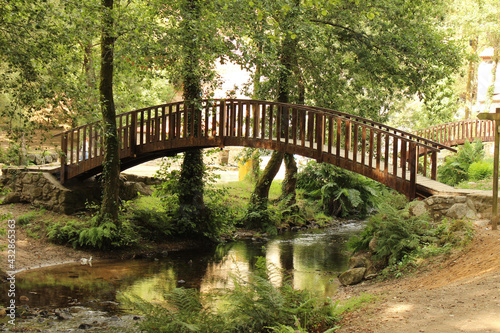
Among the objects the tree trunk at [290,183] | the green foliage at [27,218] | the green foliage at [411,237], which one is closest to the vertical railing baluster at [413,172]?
the green foliage at [411,237]

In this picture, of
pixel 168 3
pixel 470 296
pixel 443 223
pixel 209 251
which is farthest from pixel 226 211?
pixel 470 296

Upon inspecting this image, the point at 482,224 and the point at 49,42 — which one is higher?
the point at 49,42

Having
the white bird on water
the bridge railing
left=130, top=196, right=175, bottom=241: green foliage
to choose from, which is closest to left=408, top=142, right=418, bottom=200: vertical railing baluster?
left=130, top=196, right=175, bottom=241: green foliage

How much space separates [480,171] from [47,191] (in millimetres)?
14910

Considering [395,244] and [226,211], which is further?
[226,211]

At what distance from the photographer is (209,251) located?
13430 mm

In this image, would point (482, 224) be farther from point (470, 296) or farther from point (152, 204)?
point (152, 204)

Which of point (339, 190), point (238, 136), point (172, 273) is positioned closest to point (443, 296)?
point (172, 273)

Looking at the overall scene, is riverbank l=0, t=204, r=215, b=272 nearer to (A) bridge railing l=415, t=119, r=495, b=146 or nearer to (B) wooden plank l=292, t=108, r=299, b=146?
(B) wooden plank l=292, t=108, r=299, b=146

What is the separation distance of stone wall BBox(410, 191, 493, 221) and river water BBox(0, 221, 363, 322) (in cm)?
234

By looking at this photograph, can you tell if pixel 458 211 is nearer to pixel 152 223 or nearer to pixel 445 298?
pixel 445 298

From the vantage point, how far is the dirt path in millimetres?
5137

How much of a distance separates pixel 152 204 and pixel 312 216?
621cm

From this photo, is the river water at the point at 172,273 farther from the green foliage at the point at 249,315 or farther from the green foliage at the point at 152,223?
the green foliage at the point at 152,223
